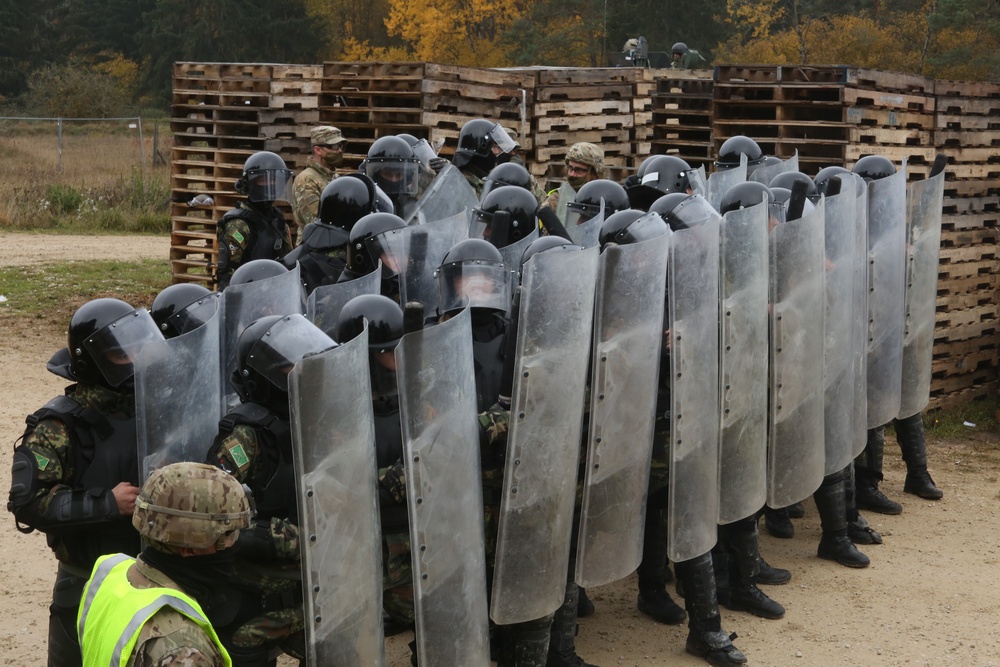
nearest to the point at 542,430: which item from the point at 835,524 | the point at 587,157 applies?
the point at 835,524

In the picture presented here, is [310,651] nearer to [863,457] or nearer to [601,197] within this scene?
[601,197]

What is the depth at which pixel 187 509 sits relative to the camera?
2775 mm

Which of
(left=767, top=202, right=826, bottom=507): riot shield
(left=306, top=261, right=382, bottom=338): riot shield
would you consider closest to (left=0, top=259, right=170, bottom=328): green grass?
(left=306, top=261, right=382, bottom=338): riot shield

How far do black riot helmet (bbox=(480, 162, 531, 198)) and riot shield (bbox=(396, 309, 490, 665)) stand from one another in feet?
10.6

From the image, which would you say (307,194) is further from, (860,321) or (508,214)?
(860,321)

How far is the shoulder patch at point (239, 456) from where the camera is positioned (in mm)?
3828

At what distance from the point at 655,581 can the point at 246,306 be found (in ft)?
8.31

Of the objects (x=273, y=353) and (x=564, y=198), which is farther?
(x=564, y=198)

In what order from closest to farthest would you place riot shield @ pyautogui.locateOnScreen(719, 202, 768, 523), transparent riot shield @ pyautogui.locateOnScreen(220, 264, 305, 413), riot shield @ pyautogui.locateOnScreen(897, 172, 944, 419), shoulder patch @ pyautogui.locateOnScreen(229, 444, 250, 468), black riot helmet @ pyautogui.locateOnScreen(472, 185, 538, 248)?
shoulder patch @ pyautogui.locateOnScreen(229, 444, 250, 468) < transparent riot shield @ pyautogui.locateOnScreen(220, 264, 305, 413) < riot shield @ pyautogui.locateOnScreen(719, 202, 768, 523) < black riot helmet @ pyautogui.locateOnScreen(472, 185, 538, 248) < riot shield @ pyautogui.locateOnScreen(897, 172, 944, 419)

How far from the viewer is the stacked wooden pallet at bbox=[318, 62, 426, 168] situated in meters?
10.0

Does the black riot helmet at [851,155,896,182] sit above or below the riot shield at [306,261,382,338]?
above

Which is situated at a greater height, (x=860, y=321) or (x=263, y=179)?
(x=263, y=179)

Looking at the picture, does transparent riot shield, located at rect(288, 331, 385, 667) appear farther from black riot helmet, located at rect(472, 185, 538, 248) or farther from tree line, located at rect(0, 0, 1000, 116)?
tree line, located at rect(0, 0, 1000, 116)

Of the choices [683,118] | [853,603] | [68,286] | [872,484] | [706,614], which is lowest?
[853,603]
